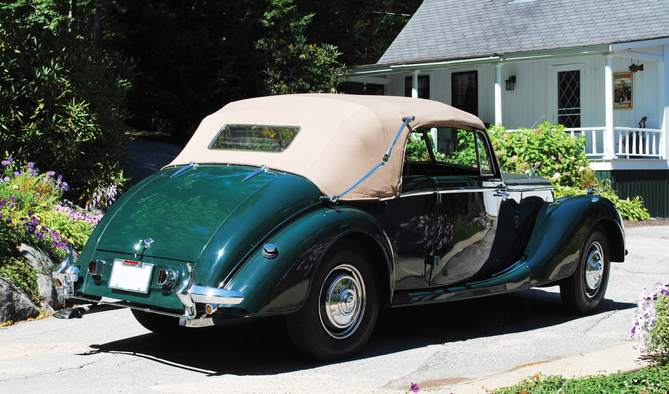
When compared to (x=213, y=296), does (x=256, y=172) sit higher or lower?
higher

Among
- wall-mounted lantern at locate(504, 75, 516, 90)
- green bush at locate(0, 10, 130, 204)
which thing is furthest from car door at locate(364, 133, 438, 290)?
wall-mounted lantern at locate(504, 75, 516, 90)

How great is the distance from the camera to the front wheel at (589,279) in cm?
658

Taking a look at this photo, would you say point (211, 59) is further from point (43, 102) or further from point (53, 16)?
point (43, 102)

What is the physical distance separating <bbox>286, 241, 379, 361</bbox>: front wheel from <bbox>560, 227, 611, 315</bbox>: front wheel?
231 cm

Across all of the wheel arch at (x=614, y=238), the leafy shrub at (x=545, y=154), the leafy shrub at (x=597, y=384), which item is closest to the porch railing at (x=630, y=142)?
the leafy shrub at (x=545, y=154)

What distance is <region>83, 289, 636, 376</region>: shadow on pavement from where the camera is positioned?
5023 mm

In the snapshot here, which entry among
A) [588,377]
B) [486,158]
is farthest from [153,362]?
[486,158]

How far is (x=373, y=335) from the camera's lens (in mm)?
5875

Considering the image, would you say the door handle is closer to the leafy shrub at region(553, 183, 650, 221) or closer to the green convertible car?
the green convertible car

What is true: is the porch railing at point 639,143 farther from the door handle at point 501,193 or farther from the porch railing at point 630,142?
the door handle at point 501,193

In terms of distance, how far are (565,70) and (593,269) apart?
560 inches

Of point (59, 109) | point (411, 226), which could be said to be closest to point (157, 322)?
point (411, 226)

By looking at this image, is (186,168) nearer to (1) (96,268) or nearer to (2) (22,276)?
(1) (96,268)

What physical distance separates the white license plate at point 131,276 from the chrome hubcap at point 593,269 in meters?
4.05
